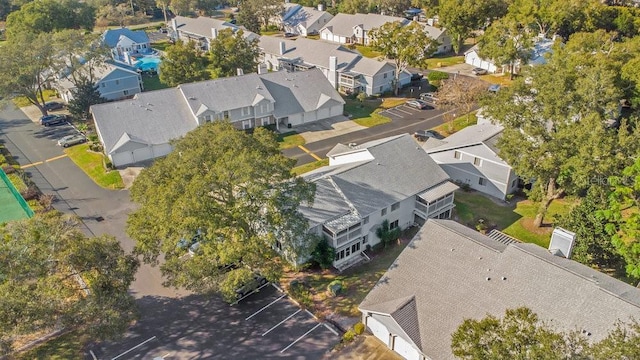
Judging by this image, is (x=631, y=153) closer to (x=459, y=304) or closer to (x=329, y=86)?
(x=459, y=304)

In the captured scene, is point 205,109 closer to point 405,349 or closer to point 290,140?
point 290,140

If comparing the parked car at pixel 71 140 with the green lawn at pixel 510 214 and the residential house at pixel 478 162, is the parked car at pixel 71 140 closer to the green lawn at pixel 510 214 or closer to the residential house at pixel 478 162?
the residential house at pixel 478 162

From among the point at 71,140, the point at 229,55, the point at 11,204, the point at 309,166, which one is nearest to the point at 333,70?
the point at 229,55

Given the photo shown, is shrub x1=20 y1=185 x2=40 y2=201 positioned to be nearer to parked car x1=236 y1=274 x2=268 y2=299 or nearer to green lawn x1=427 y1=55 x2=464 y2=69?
parked car x1=236 y1=274 x2=268 y2=299

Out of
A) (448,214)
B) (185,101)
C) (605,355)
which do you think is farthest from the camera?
(185,101)

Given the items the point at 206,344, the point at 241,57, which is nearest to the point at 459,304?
the point at 206,344

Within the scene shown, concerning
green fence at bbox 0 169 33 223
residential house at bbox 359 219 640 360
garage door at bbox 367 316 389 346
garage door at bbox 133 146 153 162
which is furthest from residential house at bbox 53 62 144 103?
residential house at bbox 359 219 640 360
